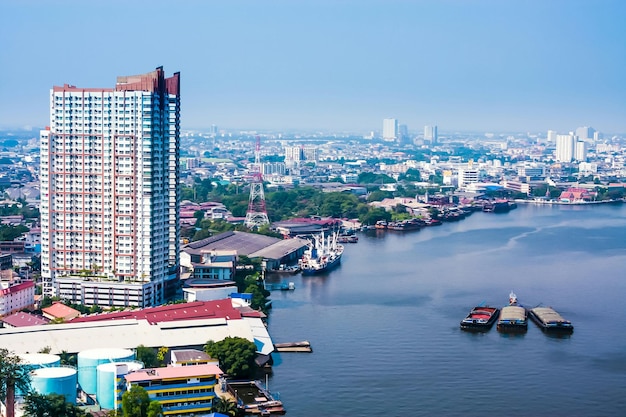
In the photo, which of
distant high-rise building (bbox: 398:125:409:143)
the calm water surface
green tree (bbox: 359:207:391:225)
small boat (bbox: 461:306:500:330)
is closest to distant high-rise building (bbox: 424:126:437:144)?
distant high-rise building (bbox: 398:125:409:143)

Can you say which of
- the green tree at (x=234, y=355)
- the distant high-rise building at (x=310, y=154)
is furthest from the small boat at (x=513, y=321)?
the distant high-rise building at (x=310, y=154)

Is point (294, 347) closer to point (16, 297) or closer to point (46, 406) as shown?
point (46, 406)

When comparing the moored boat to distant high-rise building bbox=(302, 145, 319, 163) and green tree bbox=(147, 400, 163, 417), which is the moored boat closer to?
green tree bbox=(147, 400, 163, 417)

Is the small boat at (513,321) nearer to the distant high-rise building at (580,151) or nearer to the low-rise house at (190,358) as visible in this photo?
the low-rise house at (190,358)

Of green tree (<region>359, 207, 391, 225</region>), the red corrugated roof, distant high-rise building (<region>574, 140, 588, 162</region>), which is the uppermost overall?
distant high-rise building (<region>574, 140, 588, 162</region>)

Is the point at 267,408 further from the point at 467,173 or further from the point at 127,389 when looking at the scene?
the point at 467,173

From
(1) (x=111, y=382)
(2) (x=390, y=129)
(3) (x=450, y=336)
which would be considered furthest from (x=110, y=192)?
(2) (x=390, y=129)
